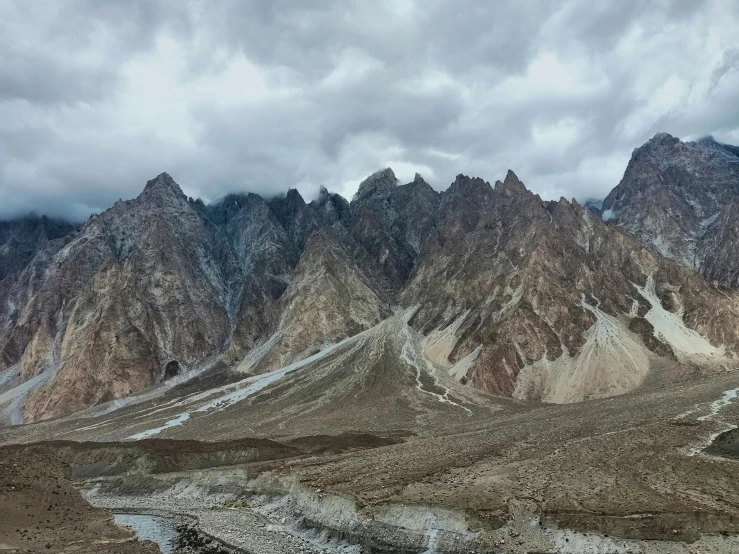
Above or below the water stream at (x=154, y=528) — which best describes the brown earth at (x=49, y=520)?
above

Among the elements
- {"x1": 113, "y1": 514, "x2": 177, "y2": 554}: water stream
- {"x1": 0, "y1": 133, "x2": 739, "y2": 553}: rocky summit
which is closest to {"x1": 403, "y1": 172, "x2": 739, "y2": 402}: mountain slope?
{"x1": 0, "y1": 133, "x2": 739, "y2": 553}: rocky summit

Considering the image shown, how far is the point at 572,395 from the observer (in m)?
118

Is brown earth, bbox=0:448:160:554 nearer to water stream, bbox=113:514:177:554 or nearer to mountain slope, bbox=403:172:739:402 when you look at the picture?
water stream, bbox=113:514:177:554

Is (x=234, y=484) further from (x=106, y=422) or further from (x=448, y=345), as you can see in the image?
(x=448, y=345)

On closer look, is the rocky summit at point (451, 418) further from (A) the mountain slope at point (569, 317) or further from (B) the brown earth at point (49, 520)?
(B) the brown earth at point (49, 520)

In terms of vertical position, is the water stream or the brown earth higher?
the brown earth

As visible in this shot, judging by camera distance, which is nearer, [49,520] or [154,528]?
[49,520]

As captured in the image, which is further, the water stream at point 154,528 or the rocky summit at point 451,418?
the water stream at point 154,528

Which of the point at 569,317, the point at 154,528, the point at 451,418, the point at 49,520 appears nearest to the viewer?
the point at 49,520

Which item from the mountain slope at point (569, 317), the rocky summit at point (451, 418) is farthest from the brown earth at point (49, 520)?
the mountain slope at point (569, 317)

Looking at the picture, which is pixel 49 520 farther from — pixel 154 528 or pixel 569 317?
pixel 569 317

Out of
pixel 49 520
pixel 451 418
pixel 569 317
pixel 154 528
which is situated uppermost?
pixel 569 317

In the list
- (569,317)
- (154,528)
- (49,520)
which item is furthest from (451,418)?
(49,520)

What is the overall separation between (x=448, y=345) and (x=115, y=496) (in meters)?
114
